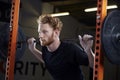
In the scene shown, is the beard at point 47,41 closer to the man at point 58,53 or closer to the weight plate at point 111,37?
the man at point 58,53

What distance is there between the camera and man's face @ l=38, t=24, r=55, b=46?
115 inches

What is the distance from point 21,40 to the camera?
338 cm

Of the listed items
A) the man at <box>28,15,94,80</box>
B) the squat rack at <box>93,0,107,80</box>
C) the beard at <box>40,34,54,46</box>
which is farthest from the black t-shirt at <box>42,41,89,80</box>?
the squat rack at <box>93,0,107,80</box>

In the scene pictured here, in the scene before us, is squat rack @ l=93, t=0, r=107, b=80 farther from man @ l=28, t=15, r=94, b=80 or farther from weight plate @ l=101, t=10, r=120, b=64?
man @ l=28, t=15, r=94, b=80

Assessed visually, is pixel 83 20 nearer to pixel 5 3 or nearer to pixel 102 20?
pixel 5 3

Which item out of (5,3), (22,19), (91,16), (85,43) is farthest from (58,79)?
(91,16)

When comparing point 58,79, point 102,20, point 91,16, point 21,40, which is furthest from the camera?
point 91,16

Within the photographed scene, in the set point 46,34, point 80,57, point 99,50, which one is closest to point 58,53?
point 46,34

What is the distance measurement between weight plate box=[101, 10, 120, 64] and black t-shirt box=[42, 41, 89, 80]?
14.0 inches

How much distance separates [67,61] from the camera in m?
2.80

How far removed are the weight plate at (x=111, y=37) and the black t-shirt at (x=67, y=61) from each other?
0.36m

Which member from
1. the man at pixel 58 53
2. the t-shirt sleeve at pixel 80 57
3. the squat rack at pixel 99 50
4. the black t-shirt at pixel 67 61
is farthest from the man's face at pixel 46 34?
the squat rack at pixel 99 50

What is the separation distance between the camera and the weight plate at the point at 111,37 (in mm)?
2264

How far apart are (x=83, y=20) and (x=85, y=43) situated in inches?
339
